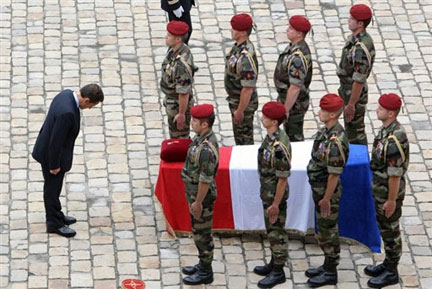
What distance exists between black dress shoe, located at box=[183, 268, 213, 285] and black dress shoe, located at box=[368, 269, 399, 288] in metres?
1.45

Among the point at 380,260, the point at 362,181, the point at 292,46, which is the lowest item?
the point at 380,260

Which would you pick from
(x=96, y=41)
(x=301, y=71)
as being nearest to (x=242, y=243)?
(x=301, y=71)

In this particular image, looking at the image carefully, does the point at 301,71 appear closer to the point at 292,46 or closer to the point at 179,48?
the point at 292,46

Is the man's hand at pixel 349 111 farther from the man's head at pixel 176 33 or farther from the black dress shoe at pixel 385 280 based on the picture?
the black dress shoe at pixel 385 280

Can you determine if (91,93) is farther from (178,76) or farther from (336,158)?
(336,158)

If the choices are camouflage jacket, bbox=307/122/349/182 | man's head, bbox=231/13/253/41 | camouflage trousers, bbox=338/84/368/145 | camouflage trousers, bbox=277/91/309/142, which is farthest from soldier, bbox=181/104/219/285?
camouflage trousers, bbox=338/84/368/145

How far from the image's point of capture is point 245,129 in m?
12.5

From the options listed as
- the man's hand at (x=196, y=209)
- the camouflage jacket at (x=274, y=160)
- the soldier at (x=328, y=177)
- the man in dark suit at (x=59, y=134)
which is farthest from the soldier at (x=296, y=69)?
the man in dark suit at (x=59, y=134)

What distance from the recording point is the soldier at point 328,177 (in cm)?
1051

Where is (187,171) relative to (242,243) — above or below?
above

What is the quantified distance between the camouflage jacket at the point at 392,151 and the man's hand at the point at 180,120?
8.10 ft

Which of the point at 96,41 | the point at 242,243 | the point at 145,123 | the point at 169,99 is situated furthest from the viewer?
the point at 96,41

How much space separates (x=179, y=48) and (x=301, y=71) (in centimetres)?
124

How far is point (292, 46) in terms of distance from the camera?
12094 mm
